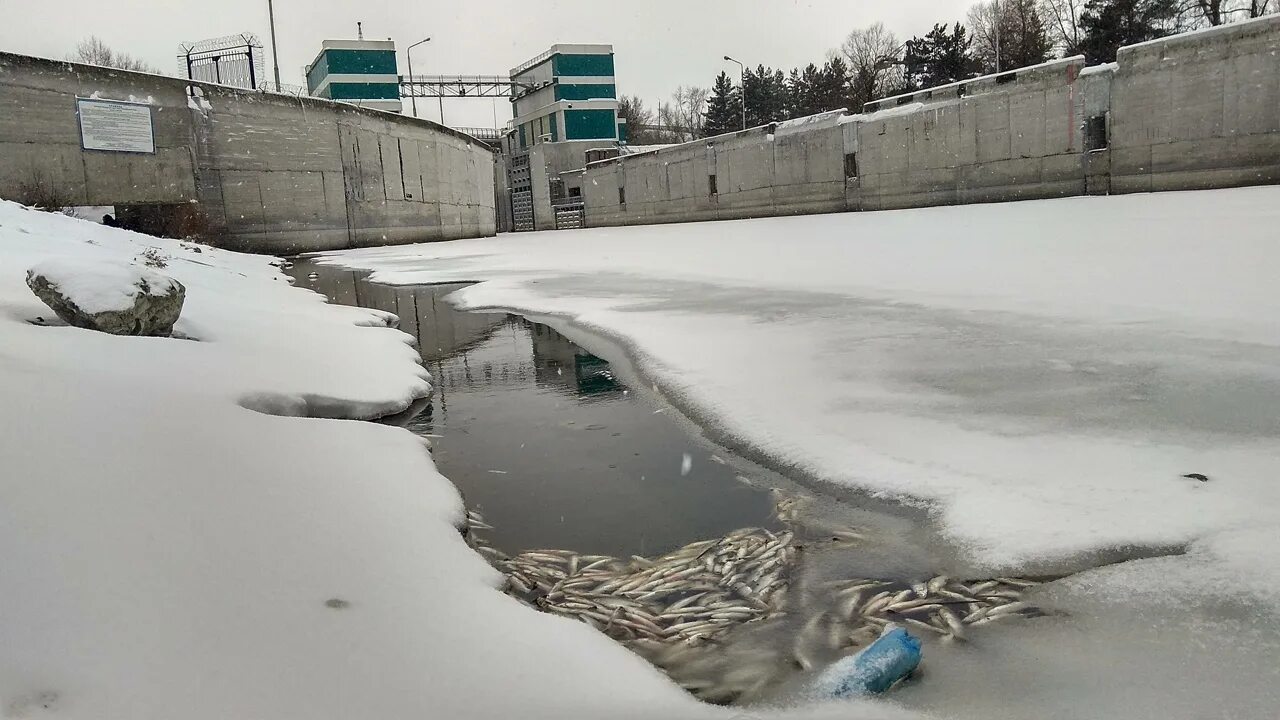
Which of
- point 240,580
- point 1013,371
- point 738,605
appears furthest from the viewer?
point 1013,371

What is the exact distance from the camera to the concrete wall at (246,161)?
1895 cm

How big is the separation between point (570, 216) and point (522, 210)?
8973mm

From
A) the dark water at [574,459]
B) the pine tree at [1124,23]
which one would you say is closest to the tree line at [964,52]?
the pine tree at [1124,23]

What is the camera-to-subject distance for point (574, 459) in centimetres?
382

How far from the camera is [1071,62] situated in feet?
65.5

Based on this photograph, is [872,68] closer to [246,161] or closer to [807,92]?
[807,92]

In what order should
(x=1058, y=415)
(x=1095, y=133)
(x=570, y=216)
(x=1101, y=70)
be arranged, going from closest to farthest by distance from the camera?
(x=1058, y=415)
(x=1101, y=70)
(x=1095, y=133)
(x=570, y=216)

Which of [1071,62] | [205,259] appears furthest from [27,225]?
[1071,62]

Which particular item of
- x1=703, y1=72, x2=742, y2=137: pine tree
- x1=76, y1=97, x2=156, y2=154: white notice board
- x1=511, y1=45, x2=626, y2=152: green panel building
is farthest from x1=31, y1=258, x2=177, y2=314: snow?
x1=703, y1=72, x2=742, y2=137: pine tree

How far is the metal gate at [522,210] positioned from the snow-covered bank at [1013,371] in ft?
137

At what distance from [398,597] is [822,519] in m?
1.53

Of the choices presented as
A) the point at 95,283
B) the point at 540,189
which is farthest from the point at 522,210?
the point at 95,283

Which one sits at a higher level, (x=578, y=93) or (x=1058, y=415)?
(x=578, y=93)

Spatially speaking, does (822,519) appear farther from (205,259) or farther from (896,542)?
(205,259)
